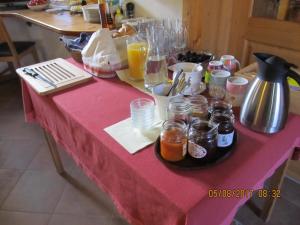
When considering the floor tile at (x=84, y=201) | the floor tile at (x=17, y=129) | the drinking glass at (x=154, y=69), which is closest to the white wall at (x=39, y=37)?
the floor tile at (x=17, y=129)

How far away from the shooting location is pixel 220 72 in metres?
0.99

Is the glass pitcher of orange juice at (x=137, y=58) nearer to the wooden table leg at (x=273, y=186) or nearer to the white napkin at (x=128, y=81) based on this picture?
the white napkin at (x=128, y=81)

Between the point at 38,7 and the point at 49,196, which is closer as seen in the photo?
the point at 49,196

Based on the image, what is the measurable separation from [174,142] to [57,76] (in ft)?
2.58

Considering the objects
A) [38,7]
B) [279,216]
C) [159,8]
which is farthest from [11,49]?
[279,216]

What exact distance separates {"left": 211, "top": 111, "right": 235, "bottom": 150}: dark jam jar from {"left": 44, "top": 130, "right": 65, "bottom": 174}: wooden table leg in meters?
1.07

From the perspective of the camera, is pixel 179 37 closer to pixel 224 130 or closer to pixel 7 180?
pixel 224 130

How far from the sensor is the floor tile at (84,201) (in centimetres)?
145

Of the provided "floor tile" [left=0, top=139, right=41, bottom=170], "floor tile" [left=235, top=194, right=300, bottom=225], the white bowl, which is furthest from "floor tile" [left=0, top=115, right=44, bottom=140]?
"floor tile" [left=235, top=194, right=300, bottom=225]

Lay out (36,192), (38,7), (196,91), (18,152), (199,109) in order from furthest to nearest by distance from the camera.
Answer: (38,7), (18,152), (36,192), (196,91), (199,109)

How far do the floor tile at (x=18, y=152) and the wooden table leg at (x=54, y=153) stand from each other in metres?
0.29

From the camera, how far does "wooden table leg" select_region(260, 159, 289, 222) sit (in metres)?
1.06

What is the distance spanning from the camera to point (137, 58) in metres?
1.15

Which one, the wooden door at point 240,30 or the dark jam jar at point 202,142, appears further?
the wooden door at point 240,30
